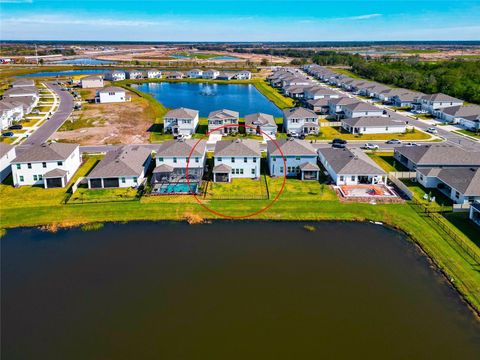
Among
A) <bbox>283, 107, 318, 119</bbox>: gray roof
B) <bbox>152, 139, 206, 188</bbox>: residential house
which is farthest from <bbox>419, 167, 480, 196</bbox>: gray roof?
<bbox>283, 107, 318, 119</bbox>: gray roof

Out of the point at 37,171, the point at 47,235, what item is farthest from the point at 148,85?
the point at 47,235

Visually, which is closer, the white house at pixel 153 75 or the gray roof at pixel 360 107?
the gray roof at pixel 360 107

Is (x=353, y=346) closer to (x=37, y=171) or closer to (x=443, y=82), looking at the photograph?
(x=37, y=171)

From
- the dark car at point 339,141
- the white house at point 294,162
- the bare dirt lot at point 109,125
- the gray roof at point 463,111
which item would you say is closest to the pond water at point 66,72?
the bare dirt lot at point 109,125

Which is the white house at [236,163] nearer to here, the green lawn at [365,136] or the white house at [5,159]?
the green lawn at [365,136]

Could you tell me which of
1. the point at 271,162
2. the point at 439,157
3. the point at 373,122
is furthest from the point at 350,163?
the point at 373,122

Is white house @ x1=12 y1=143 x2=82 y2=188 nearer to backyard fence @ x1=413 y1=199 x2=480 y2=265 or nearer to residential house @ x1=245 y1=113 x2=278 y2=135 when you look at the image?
residential house @ x1=245 y1=113 x2=278 y2=135
